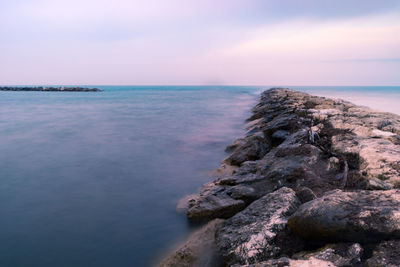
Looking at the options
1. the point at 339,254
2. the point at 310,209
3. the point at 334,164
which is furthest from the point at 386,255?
the point at 334,164

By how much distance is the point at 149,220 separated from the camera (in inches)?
219

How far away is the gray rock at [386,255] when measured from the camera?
2508 mm

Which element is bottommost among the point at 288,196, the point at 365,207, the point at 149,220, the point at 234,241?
the point at 149,220

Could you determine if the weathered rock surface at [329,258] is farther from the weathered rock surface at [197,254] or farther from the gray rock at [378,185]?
the gray rock at [378,185]

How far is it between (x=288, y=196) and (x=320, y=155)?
278 cm

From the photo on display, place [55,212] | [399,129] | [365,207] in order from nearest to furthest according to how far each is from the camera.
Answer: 1. [365,207]
2. [55,212]
3. [399,129]

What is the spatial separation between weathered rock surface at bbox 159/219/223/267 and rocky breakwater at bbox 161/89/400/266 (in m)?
0.02

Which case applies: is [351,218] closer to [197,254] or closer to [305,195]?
[305,195]

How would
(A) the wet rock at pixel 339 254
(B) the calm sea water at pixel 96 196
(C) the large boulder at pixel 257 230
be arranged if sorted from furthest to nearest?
(B) the calm sea water at pixel 96 196
(C) the large boulder at pixel 257 230
(A) the wet rock at pixel 339 254

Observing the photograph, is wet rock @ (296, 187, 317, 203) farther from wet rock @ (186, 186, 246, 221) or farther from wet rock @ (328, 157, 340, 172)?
wet rock @ (328, 157, 340, 172)

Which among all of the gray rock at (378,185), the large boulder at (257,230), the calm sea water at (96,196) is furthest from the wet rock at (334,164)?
the calm sea water at (96,196)

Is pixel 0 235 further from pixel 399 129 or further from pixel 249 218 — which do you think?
pixel 399 129

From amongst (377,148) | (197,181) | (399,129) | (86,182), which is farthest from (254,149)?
(86,182)

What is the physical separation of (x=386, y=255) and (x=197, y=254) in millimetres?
2553
